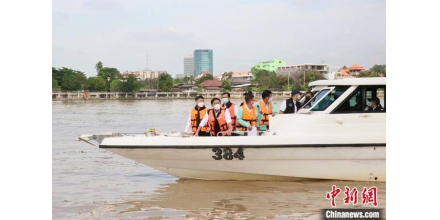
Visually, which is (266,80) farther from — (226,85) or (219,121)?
(219,121)

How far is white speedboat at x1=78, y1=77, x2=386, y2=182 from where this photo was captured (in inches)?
331

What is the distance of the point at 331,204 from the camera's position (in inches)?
265

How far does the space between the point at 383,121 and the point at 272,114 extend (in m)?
1.76

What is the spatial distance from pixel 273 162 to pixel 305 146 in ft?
1.77

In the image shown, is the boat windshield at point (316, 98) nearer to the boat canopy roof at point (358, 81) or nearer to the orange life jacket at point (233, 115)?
the boat canopy roof at point (358, 81)

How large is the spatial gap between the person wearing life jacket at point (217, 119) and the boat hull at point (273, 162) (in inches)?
15.2

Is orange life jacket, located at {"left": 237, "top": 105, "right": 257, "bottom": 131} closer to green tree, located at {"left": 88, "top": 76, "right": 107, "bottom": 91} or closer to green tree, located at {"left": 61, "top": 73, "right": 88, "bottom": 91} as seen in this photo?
green tree, located at {"left": 61, "top": 73, "right": 88, "bottom": 91}

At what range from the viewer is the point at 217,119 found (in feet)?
29.3

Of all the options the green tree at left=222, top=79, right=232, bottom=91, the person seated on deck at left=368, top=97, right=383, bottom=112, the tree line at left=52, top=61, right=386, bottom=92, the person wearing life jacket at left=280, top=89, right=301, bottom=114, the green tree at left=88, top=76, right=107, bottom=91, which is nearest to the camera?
the person seated on deck at left=368, top=97, right=383, bottom=112

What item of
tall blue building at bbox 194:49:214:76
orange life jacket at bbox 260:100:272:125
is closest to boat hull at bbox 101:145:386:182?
orange life jacket at bbox 260:100:272:125
